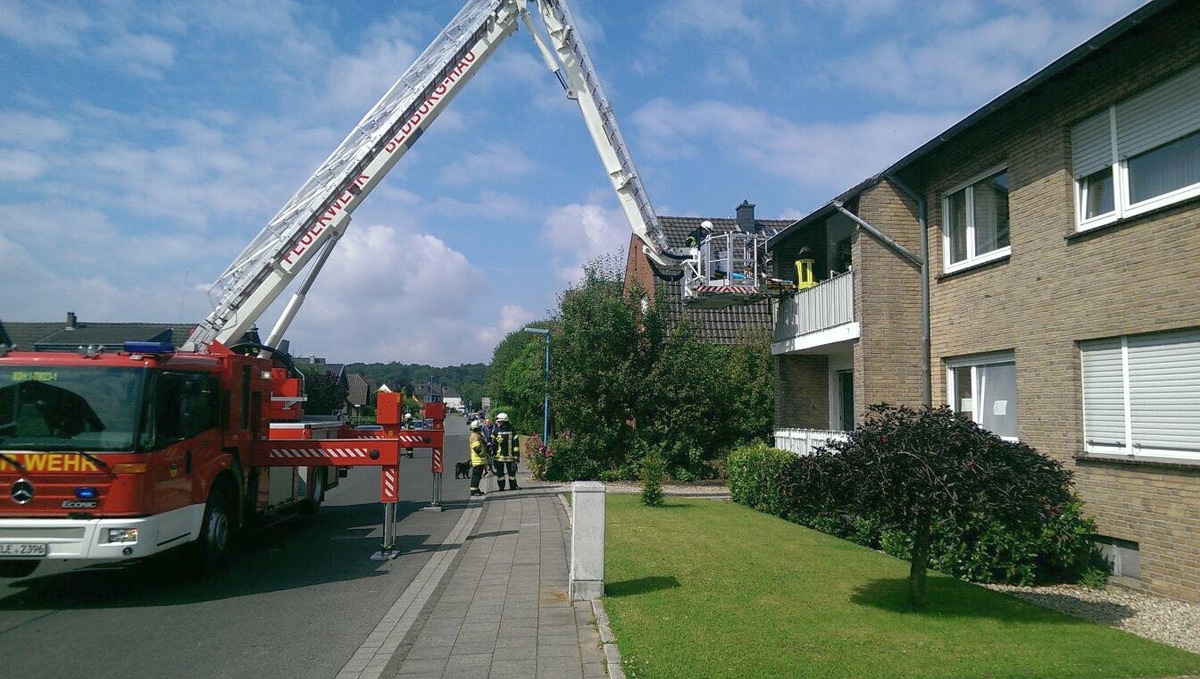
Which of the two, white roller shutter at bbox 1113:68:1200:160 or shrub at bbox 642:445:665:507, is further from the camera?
shrub at bbox 642:445:665:507

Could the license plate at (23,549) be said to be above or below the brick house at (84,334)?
below

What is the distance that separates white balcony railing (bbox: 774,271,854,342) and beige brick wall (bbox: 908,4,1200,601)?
2.31 meters

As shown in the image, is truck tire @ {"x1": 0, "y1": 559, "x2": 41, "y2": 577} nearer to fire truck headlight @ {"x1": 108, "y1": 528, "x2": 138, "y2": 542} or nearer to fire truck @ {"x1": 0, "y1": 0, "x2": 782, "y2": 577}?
fire truck @ {"x1": 0, "y1": 0, "x2": 782, "y2": 577}

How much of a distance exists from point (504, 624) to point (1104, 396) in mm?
6970

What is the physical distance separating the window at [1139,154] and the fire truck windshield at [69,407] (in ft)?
34.6

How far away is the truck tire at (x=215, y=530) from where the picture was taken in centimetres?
937

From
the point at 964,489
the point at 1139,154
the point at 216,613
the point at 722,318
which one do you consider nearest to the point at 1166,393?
the point at 1139,154

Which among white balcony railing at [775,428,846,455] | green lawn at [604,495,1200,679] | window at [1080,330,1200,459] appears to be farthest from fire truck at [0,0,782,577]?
window at [1080,330,1200,459]

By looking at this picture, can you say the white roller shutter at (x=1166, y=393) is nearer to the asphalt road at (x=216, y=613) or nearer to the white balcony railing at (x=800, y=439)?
the white balcony railing at (x=800, y=439)

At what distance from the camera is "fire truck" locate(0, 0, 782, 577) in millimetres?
7984

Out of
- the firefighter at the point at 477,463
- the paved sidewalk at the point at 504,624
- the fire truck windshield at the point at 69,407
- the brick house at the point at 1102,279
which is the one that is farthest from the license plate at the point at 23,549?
the firefighter at the point at 477,463

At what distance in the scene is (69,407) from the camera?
27.4 ft

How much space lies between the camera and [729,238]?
17094 millimetres

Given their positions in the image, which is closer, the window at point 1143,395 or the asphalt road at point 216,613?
the asphalt road at point 216,613
